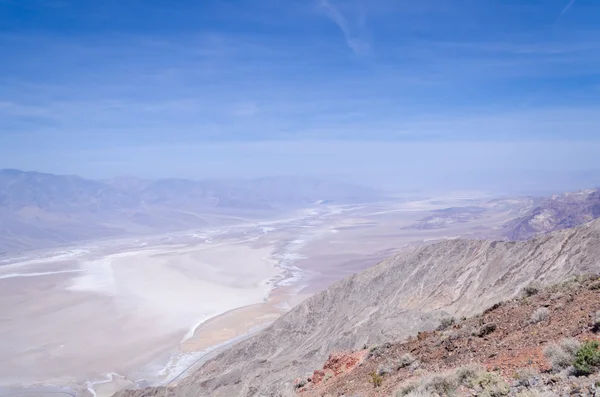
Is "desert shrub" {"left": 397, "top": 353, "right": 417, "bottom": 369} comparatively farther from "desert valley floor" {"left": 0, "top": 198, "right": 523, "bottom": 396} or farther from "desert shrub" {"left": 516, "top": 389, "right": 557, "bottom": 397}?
"desert valley floor" {"left": 0, "top": 198, "right": 523, "bottom": 396}

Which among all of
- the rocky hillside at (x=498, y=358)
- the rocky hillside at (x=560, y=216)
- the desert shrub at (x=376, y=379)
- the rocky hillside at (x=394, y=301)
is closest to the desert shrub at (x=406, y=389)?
the rocky hillside at (x=498, y=358)

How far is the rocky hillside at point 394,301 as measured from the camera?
73.9ft

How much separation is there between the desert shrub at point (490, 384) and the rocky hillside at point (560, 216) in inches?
2807

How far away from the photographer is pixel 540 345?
863cm

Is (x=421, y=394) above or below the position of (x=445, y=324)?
above

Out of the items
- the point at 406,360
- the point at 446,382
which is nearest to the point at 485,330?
the point at 406,360

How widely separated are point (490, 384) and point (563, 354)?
1.24m

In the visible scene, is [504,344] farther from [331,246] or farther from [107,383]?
[331,246]

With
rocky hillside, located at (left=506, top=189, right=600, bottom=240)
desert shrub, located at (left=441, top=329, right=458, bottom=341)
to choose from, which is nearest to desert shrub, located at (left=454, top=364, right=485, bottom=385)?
desert shrub, located at (left=441, top=329, right=458, bottom=341)

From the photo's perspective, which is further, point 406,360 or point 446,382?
point 406,360

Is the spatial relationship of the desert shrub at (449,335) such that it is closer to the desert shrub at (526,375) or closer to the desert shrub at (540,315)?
the desert shrub at (540,315)

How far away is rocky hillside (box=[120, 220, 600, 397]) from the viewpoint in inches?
886

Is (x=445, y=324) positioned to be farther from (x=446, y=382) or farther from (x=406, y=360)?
(x=446, y=382)

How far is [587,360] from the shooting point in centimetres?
666
